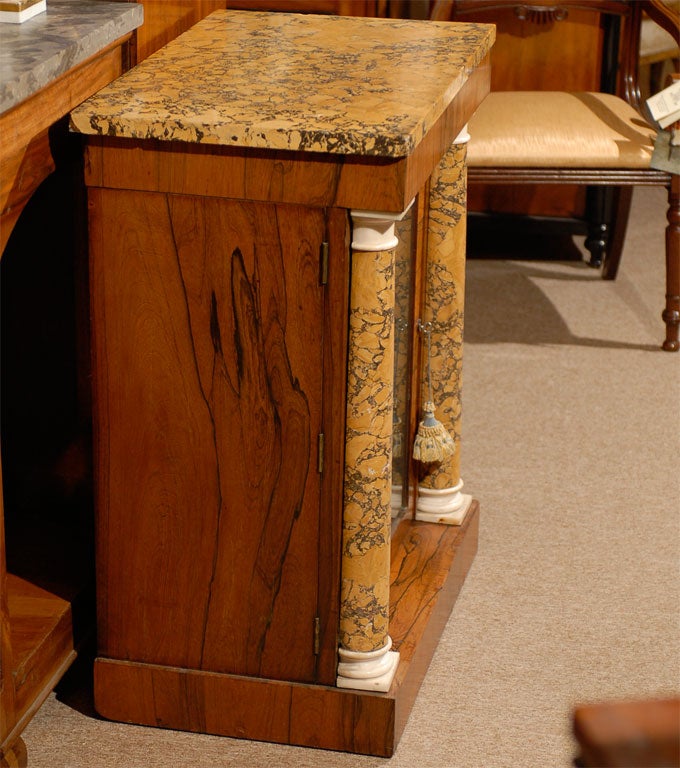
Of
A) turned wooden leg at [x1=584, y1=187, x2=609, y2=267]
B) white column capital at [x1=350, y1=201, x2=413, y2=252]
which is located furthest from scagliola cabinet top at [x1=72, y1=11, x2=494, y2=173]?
turned wooden leg at [x1=584, y1=187, x2=609, y2=267]

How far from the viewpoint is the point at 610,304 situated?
14.1 ft

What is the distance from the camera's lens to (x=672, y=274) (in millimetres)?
3906

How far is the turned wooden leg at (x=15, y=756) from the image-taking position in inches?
83.5

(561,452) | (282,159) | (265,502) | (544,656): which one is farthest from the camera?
(561,452)

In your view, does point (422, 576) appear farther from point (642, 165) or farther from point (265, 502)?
point (642, 165)

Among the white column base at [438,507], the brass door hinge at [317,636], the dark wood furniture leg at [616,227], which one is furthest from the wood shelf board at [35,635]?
the dark wood furniture leg at [616,227]

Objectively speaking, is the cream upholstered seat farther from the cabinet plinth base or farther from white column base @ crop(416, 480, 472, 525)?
the cabinet plinth base

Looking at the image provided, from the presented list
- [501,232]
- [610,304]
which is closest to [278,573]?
[610,304]

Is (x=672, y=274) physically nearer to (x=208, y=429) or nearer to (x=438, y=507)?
(x=438, y=507)

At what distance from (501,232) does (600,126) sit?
1115mm

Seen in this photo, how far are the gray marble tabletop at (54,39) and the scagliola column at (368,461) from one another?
1.60ft

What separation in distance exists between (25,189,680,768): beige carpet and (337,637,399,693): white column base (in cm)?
14

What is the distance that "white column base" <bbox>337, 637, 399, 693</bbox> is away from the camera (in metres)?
2.22

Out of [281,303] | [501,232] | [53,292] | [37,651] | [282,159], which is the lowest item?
[501,232]
